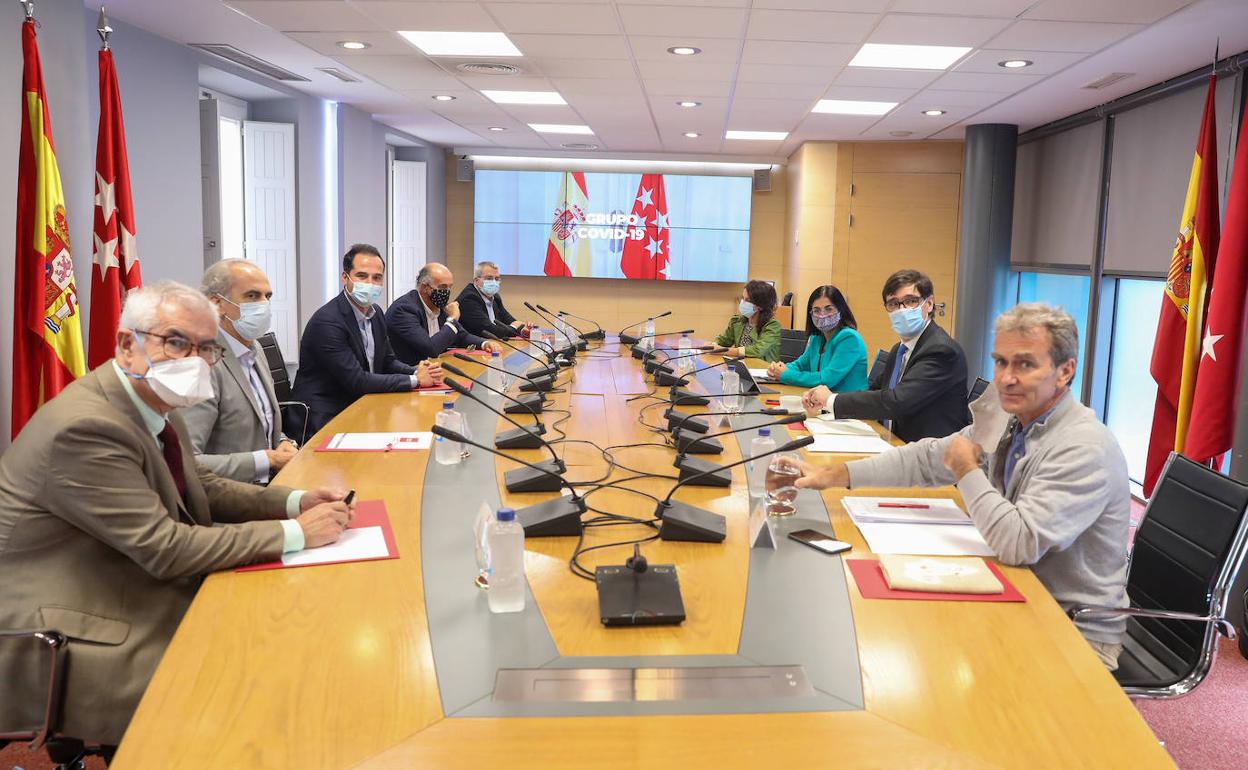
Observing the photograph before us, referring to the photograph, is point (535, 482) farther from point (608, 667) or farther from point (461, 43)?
point (461, 43)

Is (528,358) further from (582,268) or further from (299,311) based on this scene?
(582,268)

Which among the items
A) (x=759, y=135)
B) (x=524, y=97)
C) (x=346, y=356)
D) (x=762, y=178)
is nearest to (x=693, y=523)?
(x=346, y=356)

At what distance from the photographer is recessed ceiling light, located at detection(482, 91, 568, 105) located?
6.76m

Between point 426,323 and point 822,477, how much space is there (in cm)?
410

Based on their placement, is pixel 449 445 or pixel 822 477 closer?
pixel 822 477

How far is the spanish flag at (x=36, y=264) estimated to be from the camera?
3.74 metres

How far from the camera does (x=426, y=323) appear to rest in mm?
6078

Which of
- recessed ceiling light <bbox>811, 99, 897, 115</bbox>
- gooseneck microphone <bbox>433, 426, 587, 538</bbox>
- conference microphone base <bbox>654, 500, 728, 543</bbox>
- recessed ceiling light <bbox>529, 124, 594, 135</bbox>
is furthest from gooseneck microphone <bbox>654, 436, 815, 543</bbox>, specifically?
recessed ceiling light <bbox>529, 124, 594, 135</bbox>

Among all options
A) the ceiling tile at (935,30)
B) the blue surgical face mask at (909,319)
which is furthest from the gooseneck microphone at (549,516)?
the ceiling tile at (935,30)

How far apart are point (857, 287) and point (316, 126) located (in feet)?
17.1

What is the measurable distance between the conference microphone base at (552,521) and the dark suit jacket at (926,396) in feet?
6.27

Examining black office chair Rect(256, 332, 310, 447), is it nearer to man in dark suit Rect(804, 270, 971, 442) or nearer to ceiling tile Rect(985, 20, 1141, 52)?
man in dark suit Rect(804, 270, 971, 442)

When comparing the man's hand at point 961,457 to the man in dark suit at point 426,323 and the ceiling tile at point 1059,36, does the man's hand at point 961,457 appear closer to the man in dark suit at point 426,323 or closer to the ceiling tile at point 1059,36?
the ceiling tile at point 1059,36

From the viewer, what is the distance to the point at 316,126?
7555mm
